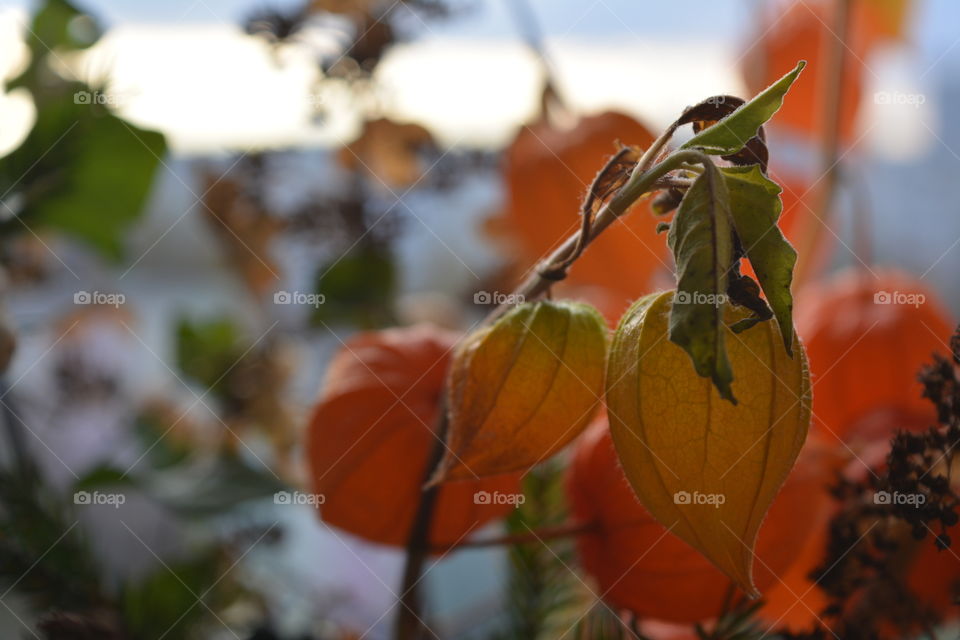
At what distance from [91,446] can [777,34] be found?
0.51 metres

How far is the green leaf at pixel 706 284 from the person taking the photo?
0.49 ft

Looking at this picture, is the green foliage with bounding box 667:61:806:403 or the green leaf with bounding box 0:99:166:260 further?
the green leaf with bounding box 0:99:166:260

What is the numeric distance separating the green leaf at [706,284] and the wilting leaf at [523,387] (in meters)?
0.05

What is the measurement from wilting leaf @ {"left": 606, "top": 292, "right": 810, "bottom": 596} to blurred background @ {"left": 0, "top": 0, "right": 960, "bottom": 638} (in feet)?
0.51

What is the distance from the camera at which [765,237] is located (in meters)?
0.16

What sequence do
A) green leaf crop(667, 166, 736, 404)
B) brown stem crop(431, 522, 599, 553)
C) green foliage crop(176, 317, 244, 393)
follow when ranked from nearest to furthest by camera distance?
1. green leaf crop(667, 166, 736, 404)
2. brown stem crop(431, 522, 599, 553)
3. green foliage crop(176, 317, 244, 393)

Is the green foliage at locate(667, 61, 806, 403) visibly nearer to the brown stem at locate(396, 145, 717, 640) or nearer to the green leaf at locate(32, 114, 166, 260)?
the brown stem at locate(396, 145, 717, 640)

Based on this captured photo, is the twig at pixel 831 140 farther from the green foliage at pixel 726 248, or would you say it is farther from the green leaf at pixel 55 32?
the green leaf at pixel 55 32

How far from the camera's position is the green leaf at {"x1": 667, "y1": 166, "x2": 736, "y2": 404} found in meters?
0.15

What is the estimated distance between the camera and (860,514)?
25 cm

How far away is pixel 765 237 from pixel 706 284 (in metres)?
0.02

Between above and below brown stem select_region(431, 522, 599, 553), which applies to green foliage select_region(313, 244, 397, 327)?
above

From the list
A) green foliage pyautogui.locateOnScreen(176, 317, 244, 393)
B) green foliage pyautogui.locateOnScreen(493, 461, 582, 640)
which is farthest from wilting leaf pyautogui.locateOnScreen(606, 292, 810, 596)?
green foliage pyautogui.locateOnScreen(176, 317, 244, 393)

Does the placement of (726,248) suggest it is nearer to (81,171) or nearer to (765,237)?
(765,237)
